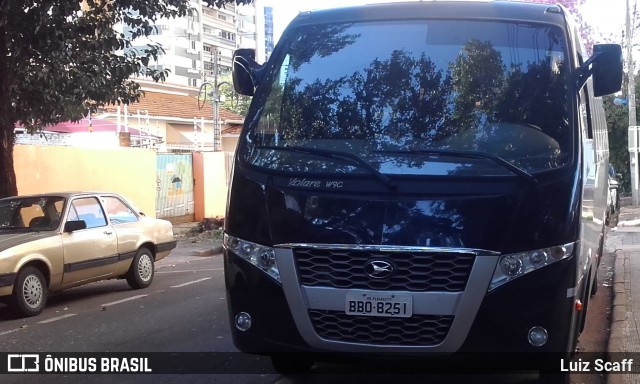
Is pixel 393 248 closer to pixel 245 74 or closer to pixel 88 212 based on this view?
pixel 245 74

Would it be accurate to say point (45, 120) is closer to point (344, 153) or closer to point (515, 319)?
point (344, 153)

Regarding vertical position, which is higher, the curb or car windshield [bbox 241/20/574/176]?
car windshield [bbox 241/20/574/176]

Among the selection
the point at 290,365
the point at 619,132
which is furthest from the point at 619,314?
the point at 619,132

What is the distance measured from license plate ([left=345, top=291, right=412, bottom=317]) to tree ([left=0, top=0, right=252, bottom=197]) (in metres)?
9.03

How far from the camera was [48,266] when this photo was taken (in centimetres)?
946

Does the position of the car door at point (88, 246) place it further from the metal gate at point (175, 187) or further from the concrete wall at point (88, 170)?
the metal gate at point (175, 187)

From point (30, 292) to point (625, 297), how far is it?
689cm

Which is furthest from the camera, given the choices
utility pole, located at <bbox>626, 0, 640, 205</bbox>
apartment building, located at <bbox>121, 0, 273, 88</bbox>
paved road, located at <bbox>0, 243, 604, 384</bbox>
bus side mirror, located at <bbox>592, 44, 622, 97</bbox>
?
apartment building, located at <bbox>121, 0, 273, 88</bbox>

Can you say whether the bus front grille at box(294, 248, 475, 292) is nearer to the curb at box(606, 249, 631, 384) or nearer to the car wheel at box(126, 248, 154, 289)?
the curb at box(606, 249, 631, 384)

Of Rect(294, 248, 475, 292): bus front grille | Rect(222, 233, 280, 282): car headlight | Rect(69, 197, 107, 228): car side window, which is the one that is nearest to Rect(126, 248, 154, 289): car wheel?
Rect(69, 197, 107, 228): car side window

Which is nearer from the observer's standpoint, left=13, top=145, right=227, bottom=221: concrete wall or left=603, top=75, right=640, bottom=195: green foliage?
left=13, top=145, right=227, bottom=221: concrete wall

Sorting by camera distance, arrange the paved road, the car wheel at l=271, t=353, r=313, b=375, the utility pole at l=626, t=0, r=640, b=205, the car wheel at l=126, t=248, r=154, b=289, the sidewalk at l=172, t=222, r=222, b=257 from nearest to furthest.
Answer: the car wheel at l=271, t=353, r=313, b=375, the paved road, the car wheel at l=126, t=248, r=154, b=289, the sidewalk at l=172, t=222, r=222, b=257, the utility pole at l=626, t=0, r=640, b=205

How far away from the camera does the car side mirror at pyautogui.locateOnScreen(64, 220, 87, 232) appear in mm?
9922

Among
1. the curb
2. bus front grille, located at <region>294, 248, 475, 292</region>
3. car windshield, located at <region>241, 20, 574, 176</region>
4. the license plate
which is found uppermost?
car windshield, located at <region>241, 20, 574, 176</region>
